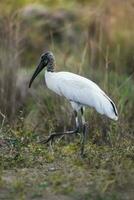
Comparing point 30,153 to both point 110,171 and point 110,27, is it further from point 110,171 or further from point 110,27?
point 110,27

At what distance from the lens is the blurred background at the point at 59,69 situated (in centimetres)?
928

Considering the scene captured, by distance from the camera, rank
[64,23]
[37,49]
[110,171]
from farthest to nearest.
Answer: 1. [64,23]
2. [37,49]
3. [110,171]

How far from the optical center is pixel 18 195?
6.52 metres

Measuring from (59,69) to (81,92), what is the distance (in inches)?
103

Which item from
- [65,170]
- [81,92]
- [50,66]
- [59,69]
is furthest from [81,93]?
[59,69]

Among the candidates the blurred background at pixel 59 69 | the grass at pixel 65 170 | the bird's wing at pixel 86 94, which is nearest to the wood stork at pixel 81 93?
the bird's wing at pixel 86 94

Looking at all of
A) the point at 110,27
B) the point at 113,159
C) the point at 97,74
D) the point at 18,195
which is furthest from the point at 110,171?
the point at 110,27

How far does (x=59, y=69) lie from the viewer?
11031 mm

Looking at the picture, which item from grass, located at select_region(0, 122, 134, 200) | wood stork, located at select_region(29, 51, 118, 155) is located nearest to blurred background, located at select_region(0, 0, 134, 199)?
grass, located at select_region(0, 122, 134, 200)

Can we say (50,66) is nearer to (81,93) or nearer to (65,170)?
(81,93)

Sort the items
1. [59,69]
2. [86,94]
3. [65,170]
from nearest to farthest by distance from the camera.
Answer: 1. [65,170]
2. [86,94]
3. [59,69]

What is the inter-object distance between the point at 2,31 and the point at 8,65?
449 millimetres

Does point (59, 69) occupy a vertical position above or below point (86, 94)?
above

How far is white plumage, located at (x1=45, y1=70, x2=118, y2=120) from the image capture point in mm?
8180
